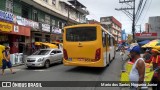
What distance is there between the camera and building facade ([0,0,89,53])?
22767 mm

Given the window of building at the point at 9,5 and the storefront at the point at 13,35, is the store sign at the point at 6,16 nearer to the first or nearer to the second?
the storefront at the point at 13,35

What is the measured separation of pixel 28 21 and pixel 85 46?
47.3ft

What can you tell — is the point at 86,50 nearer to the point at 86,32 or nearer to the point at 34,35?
the point at 86,32

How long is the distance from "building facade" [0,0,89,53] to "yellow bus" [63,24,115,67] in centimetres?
902

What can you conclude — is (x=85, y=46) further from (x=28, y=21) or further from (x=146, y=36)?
(x=146, y=36)

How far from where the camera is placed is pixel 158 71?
7.10 m

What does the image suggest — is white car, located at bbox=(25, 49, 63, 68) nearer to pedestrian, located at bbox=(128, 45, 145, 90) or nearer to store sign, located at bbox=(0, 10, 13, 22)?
store sign, located at bbox=(0, 10, 13, 22)

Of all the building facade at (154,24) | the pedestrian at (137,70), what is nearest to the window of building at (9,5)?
the pedestrian at (137,70)

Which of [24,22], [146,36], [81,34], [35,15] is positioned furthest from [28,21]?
[146,36]

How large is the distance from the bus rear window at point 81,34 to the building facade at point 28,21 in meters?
8.74

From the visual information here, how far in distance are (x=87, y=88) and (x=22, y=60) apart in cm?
1282

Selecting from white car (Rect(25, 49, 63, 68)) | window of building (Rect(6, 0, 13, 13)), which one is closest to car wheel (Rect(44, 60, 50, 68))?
white car (Rect(25, 49, 63, 68))

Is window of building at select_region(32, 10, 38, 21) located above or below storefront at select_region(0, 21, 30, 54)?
above

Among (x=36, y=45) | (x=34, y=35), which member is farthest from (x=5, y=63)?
(x=34, y=35)
